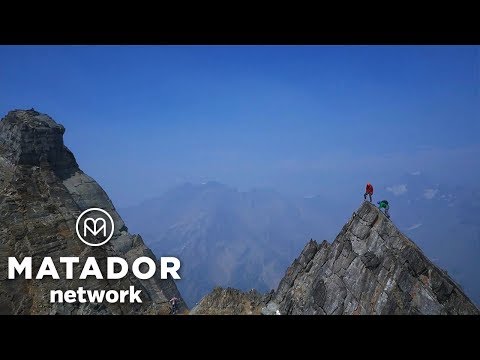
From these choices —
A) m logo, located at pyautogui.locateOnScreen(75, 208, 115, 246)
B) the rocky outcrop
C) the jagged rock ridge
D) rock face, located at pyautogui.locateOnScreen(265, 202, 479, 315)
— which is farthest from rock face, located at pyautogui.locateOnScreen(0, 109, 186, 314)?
rock face, located at pyautogui.locateOnScreen(265, 202, 479, 315)

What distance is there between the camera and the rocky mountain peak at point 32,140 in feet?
92.8

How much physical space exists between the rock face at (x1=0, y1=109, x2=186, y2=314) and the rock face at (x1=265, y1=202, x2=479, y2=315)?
8.89 m

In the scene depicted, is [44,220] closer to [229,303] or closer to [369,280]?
[229,303]

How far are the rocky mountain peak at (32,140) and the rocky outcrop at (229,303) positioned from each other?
1894 cm

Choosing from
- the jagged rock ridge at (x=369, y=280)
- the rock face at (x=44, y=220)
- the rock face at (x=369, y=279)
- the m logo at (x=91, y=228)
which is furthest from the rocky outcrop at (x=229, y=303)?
the m logo at (x=91, y=228)

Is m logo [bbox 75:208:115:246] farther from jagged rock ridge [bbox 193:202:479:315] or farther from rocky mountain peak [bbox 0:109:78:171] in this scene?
jagged rock ridge [bbox 193:202:479:315]

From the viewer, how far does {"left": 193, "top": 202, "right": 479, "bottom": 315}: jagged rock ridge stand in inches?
646

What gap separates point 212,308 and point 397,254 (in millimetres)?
10819
